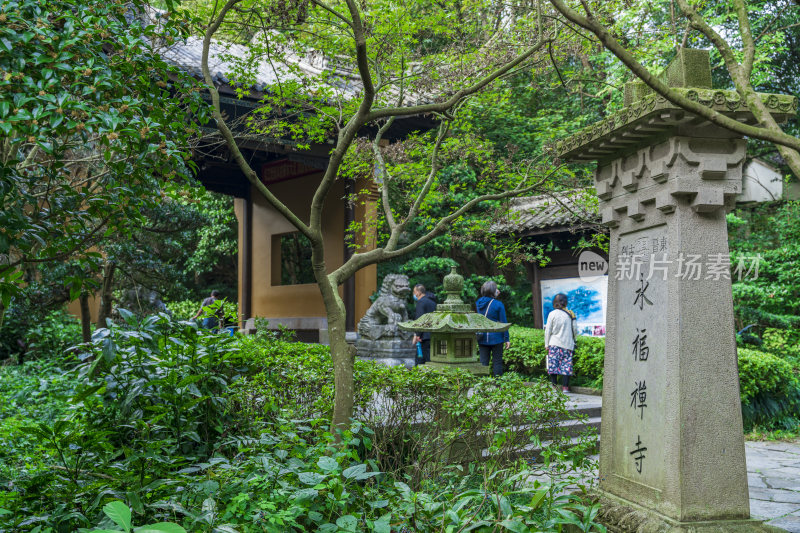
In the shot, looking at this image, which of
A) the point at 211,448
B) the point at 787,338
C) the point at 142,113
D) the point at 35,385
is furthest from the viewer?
the point at 787,338

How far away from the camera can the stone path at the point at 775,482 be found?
4.52m

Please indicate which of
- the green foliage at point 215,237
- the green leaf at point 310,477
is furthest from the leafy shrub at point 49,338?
the green leaf at point 310,477

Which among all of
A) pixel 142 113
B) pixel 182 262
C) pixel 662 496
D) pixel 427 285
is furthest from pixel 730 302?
pixel 182 262

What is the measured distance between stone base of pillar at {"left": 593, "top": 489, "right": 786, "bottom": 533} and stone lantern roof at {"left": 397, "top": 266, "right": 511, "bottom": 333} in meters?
2.78

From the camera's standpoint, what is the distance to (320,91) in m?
5.71

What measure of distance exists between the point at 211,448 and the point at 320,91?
3.30 metres

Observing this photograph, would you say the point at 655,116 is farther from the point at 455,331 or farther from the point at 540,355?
the point at 540,355

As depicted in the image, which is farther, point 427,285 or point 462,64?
point 427,285

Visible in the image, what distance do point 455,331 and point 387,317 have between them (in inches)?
Result: 155

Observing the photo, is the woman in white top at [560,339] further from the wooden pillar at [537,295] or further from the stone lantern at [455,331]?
the wooden pillar at [537,295]

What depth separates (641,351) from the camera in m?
3.99

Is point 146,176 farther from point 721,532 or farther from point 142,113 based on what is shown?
point 721,532

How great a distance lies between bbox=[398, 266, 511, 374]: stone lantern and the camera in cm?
661

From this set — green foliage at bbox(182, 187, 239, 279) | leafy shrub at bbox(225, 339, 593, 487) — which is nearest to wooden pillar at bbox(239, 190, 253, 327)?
green foliage at bbox(182, 187, 239, 279)
